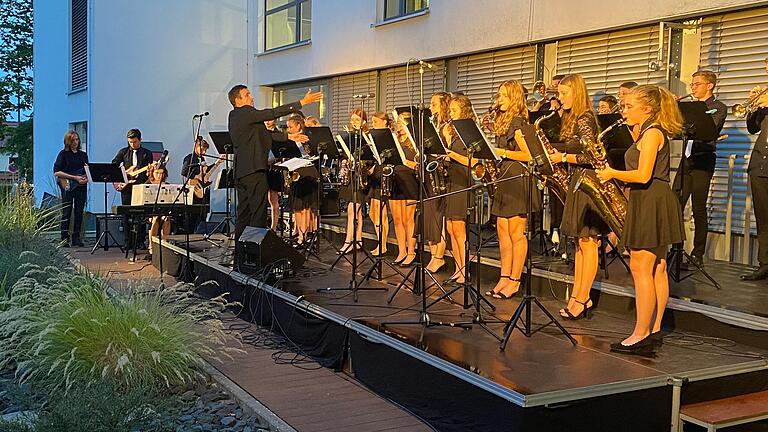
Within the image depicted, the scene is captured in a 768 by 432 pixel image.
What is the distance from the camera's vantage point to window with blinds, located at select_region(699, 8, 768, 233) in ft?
23.3

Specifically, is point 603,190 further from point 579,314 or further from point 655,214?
point 579,314

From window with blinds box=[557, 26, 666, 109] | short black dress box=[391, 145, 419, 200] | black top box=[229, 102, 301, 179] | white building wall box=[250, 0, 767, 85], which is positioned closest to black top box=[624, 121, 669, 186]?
white building wall box=[250, 0, 767, 85]

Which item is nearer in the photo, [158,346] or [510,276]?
[158,346]

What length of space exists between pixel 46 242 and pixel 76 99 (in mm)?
8592

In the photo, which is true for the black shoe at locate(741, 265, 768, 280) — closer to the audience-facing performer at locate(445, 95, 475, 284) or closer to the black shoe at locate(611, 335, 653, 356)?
the black shoe at locate(611, 335, 653, 356)

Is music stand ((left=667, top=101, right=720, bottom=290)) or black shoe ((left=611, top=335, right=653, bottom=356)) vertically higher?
music stand ((left=667, top=101, right=720, bottom=290))

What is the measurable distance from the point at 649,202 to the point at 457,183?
2.45 meters

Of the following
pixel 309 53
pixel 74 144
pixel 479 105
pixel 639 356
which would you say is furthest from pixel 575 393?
pixel 309 53

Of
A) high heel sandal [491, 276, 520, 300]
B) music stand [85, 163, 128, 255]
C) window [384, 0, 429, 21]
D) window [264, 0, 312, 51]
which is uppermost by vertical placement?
window [264, 0, 312, 51]

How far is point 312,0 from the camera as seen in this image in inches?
570

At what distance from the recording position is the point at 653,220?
4.73 metres

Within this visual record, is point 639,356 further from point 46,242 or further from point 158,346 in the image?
point 46,242

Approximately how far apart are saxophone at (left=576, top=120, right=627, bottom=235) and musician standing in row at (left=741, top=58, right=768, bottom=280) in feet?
5.68

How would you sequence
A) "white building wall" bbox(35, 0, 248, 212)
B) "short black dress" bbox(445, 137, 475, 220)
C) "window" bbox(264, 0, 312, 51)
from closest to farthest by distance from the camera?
1. "short black dress" bbox(445, 137, 475, 220)
2. "window" bbox(264, 0, 312, 51)
3. "white building wall" bbox(35, 0, 248, 212)
